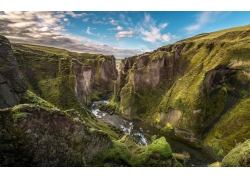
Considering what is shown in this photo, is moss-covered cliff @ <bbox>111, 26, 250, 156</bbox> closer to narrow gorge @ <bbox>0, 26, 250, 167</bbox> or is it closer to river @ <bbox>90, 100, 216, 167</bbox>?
narrow gorge @ <bbox>0, 26, 250, 167</bbox>

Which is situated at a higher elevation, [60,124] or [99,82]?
[60,124]

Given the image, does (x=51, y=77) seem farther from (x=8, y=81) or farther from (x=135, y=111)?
(x=8, y=81)

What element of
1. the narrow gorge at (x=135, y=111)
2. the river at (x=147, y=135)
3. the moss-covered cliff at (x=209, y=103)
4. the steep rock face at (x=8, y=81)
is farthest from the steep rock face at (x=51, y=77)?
the moss-covered cliff at (x=209, y=103)

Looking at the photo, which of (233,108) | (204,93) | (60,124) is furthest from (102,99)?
(60,124)

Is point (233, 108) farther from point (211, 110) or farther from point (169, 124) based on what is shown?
point (169, 124)

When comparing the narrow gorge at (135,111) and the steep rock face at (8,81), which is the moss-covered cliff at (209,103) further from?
the steep rock face at (8,81)

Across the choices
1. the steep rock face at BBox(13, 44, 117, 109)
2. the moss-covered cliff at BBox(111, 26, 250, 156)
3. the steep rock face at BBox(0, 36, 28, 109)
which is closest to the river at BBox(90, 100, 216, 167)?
the moss-covered cliff at BBox(111, 26, 250, 156)

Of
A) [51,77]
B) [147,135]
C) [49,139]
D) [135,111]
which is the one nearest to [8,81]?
[49,139]
